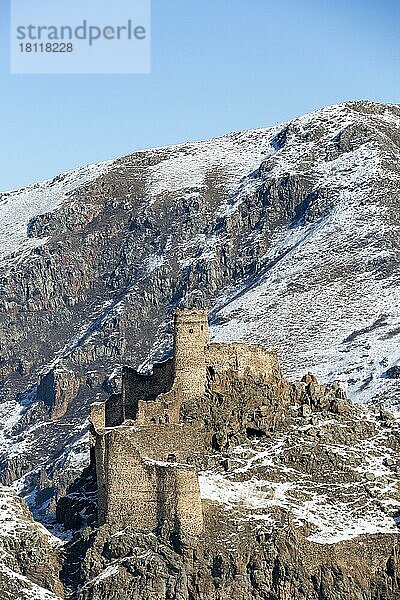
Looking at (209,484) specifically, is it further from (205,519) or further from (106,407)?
(106,407)

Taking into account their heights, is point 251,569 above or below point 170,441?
below

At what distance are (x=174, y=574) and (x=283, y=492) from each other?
31.7 feet

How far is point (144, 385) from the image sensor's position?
131625 millimetres

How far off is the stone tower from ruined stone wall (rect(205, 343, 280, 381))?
3.82 feet

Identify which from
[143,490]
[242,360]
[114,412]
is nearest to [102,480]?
[143,490]

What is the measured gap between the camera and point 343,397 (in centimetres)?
13588

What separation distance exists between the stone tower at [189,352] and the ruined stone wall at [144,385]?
1.02 m

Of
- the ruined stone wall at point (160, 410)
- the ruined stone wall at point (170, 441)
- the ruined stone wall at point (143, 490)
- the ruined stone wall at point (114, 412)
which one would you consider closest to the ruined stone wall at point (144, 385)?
the ruined stone wall at point (114, 412)

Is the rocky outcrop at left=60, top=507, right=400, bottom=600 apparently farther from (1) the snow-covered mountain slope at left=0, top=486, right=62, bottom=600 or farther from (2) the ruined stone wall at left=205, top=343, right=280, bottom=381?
(2) the ruined stone wall at left=205, top=343, right=280, bottom=381

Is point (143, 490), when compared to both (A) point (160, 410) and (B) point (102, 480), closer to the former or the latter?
(B) point (102, 480)

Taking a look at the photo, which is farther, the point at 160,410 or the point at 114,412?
the point at 114,412

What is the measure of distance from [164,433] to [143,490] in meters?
5.65

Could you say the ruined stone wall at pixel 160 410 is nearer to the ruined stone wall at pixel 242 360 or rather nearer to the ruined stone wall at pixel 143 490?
the ruined stone wall at pixel 143 490

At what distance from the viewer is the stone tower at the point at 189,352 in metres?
127
